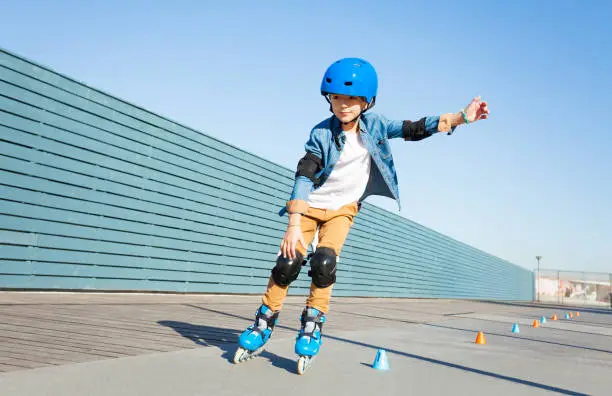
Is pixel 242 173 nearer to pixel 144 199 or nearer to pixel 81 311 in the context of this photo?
pixel 144 199

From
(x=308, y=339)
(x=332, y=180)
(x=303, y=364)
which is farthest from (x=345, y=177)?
(x=303, y=364)

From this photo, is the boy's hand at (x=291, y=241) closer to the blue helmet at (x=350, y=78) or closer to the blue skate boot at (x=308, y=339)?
the blue skate boot at (x=308, y=339)

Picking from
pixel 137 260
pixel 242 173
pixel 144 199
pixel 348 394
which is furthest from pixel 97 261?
pixel 348 394

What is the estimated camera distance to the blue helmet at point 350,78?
2775 millimetres

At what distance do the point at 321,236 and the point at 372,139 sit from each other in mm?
634

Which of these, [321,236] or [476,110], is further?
[321,236]

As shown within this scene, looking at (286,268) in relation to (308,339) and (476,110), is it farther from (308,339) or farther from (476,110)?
(476,110)

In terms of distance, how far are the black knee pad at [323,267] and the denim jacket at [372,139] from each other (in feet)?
1.02

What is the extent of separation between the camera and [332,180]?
3.04m

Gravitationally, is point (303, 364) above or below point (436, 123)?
below

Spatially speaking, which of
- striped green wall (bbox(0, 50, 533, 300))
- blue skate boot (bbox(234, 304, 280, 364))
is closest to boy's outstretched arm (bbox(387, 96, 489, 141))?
blue skate boot (bbox(234, 304, 280, 364))

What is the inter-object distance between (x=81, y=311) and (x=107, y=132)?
3.24 metres

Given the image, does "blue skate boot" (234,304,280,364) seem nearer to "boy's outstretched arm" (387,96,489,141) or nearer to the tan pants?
the tan pants

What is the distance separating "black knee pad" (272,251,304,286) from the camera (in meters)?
2.83
